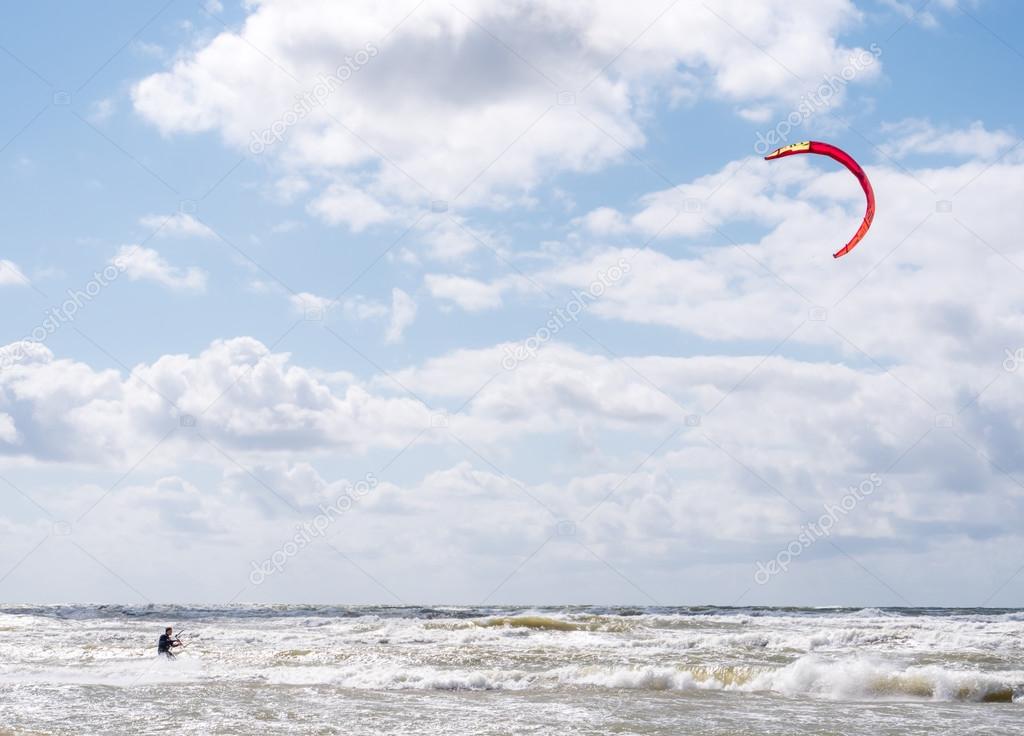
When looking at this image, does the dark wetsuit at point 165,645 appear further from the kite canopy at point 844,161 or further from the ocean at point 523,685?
the kite canopy at point 844,161

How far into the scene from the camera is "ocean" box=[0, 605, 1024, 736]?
14711 millimetres

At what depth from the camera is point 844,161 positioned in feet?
78.5

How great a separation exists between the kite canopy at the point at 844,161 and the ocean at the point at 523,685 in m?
9.25

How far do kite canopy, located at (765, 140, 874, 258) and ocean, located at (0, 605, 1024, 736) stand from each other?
9.25m

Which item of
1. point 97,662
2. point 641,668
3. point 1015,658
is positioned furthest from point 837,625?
point 97,662

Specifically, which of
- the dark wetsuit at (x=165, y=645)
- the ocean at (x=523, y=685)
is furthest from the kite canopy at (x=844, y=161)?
the dark wetsuit at (x=165, y=645)

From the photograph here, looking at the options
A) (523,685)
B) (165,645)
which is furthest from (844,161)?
(165,645)

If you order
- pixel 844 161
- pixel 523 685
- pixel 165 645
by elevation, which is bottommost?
pixel 523 685

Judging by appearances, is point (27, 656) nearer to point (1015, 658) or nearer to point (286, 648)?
point (286, 648)

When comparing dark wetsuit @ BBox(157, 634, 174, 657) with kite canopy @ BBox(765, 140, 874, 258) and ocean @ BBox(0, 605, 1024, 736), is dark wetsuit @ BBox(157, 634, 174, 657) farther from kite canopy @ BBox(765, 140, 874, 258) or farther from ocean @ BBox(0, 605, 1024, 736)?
kite canopy @ BBox(765, 140, 874, 258)

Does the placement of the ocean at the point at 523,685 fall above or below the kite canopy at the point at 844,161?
below

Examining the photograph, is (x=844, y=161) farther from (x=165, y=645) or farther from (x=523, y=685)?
(x=165, y=645)

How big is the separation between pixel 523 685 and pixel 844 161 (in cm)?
1539

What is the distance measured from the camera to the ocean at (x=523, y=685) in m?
14.7
